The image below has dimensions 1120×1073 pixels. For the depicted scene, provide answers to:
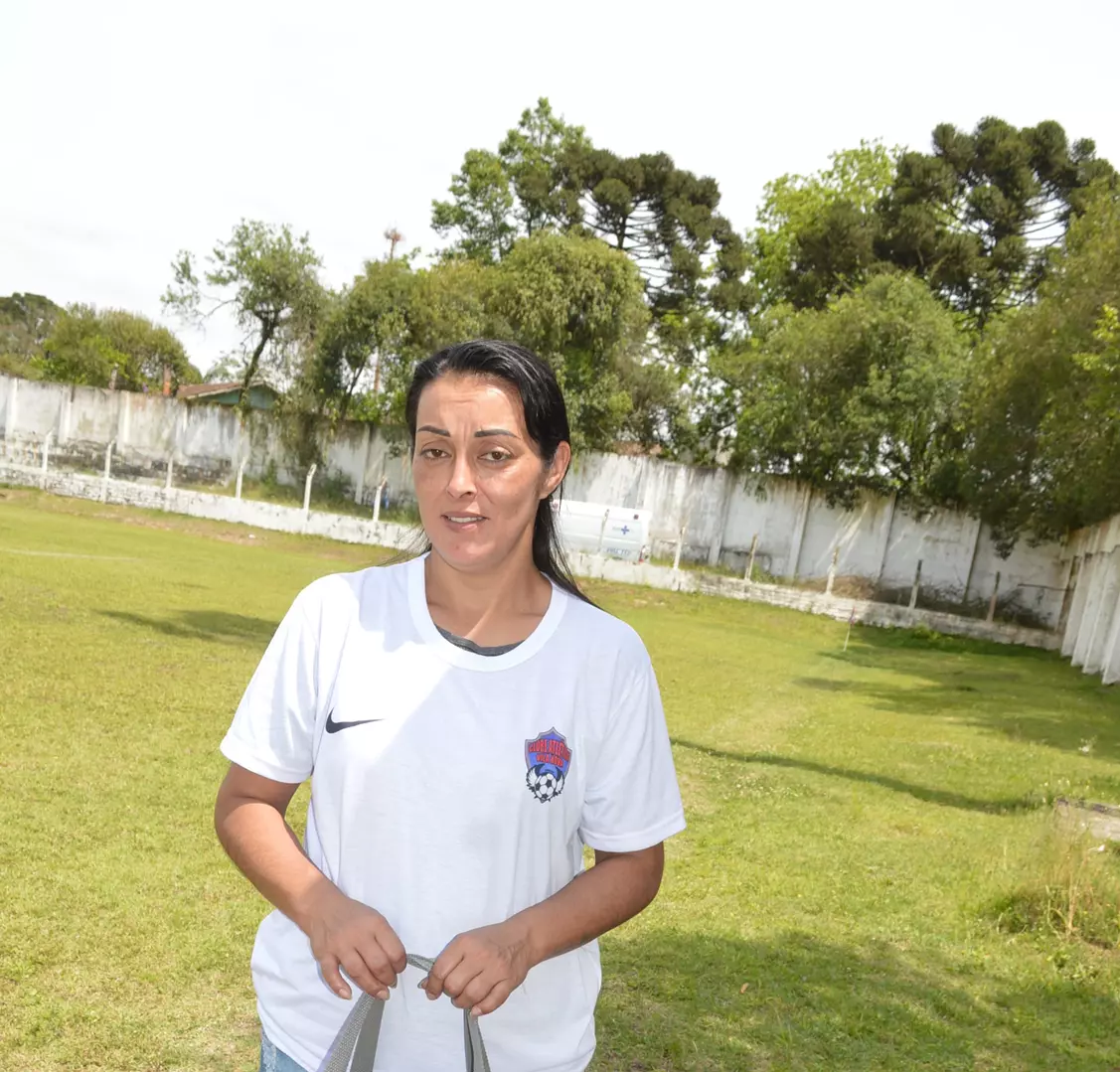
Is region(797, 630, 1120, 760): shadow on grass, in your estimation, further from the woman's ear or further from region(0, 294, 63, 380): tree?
region(0, 294, 63, 380): tree

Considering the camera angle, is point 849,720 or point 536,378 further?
point 849,720

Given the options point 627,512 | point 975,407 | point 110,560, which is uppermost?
point 975,407

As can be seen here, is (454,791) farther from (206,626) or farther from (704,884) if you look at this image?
(206,626)

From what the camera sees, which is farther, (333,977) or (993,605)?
(993,605)

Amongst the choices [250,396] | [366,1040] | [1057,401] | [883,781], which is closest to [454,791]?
[366,1040]

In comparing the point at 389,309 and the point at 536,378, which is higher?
the point at 389,309

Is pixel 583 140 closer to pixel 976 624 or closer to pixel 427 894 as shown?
pixel 976 624

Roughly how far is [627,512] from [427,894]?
27212 millimetres

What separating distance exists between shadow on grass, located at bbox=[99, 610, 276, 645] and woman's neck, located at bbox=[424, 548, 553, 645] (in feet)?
33.0

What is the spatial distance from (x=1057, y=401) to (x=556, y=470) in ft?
65.7

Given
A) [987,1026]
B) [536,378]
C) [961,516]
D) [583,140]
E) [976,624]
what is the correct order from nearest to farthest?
[536,378] < [987,1026] < [976,624] < [961,516] < [583,140]

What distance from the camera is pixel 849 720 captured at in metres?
12.2

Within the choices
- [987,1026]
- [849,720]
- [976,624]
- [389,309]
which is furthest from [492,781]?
[389,309]

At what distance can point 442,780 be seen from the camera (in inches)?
A: 65.7
